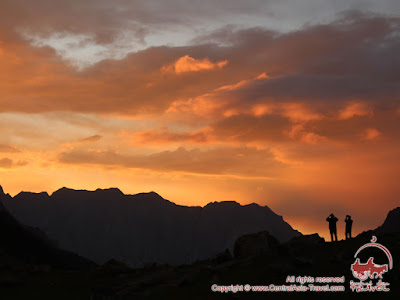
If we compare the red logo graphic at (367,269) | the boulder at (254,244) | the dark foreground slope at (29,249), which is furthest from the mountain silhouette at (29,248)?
the red logo graphic at (367,269)

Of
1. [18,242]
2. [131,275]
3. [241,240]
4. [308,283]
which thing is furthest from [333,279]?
[18,242]

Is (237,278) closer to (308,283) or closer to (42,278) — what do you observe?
(308,283)

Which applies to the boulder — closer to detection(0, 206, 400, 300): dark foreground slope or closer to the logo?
detection(0, 206, 400, 300): dark foreground slope

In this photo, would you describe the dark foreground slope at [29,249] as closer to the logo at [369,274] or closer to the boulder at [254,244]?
the boulder at [254,244]

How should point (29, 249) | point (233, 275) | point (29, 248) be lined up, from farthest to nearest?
point (29, 248)
point (29, 249)
point (233, 275)

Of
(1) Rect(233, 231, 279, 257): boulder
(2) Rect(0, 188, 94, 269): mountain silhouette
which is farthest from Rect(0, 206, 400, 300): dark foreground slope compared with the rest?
(2) Rect(0, 188, 94, 269): mountain silhouette

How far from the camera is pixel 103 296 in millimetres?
28297

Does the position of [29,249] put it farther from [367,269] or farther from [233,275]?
[367,269]

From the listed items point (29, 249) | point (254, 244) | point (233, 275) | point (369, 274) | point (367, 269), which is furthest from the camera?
point (29, 249)

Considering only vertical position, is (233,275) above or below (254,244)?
below

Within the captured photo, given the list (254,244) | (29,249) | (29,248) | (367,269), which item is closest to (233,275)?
(367,269)

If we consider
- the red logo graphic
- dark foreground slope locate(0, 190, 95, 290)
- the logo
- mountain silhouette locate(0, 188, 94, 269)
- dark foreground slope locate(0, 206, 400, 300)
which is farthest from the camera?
mountain silhouette locate(0, 188, 94, 269)

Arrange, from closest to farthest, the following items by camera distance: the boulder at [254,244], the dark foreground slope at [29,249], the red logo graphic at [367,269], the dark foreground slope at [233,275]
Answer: the red logo graphic at [367,269], the dark foreground slope at [233,275], the boulder at [254,244], the dark foreground slope at [29,249]

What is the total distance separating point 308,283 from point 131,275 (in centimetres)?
1348
